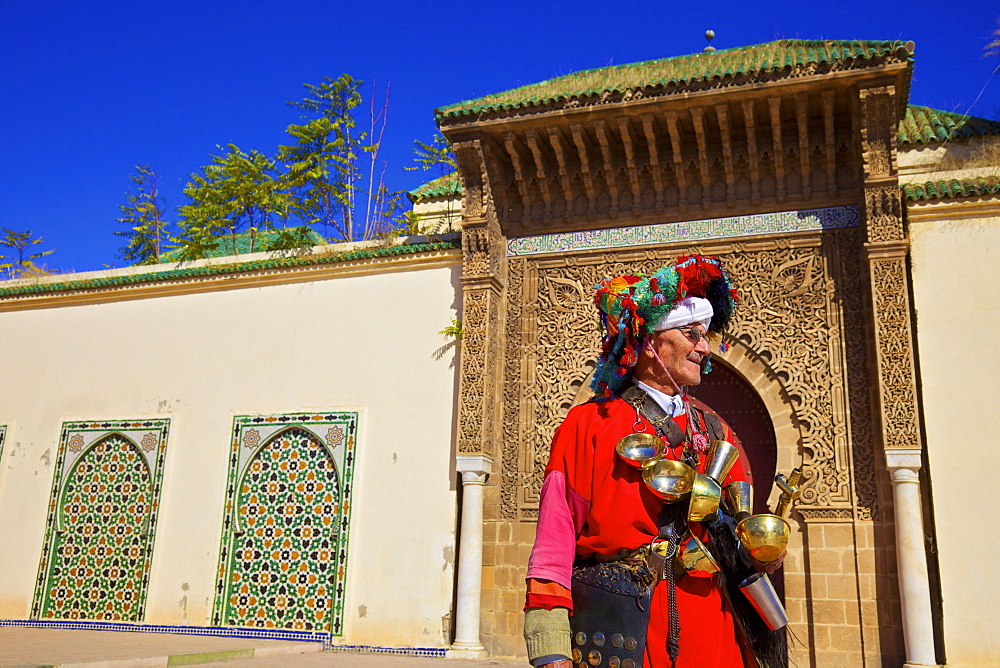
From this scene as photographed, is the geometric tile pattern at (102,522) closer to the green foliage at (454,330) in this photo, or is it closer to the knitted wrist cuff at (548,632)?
the green foliage at (454,330)

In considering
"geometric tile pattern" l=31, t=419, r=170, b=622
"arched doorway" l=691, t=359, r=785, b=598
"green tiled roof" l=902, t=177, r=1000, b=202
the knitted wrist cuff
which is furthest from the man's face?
"geometric tile pattern" l=31, t=419, r=170, b=622

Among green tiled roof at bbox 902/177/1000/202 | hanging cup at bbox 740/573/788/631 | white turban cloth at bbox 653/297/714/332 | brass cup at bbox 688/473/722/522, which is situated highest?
green tiled roof at bbox 902/177/1000/202

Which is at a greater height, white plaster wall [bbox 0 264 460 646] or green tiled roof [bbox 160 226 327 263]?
green tiled roof [bbox 160 226 327 263]

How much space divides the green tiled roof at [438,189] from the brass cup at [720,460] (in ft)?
22.3

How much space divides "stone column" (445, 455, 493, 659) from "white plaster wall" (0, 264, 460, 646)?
20 cm

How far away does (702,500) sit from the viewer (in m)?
1.98

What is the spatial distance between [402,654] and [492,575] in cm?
86

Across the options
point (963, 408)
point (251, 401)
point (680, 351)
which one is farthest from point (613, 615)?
point (251, 401)

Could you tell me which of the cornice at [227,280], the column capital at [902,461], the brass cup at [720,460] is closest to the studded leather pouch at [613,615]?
the brass cup at [720,460]

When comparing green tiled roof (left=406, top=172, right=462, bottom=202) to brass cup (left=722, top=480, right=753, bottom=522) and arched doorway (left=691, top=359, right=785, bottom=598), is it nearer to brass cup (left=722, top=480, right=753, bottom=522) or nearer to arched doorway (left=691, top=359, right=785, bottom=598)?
arched doorway (left=691, top=359, right=785, bottom=598)

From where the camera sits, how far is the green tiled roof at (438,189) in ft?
28.9

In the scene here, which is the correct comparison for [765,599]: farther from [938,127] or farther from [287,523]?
[938,127]

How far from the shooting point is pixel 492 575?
6.49m

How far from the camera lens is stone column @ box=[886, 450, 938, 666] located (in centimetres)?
530
